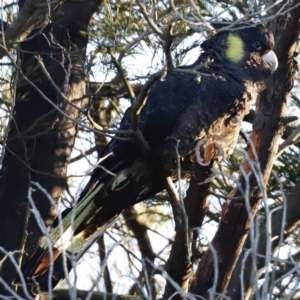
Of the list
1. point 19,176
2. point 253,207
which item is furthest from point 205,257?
point 19,176

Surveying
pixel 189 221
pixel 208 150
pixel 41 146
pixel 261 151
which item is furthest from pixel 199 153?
pixel 41 146

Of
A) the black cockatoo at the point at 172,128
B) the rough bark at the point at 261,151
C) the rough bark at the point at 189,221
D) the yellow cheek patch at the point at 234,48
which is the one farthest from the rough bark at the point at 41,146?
the rough bark at the point at 189,221

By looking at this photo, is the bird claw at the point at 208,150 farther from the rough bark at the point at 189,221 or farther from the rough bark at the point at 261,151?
the rough bark at the point at 261,151

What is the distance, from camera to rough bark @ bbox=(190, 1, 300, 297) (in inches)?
141

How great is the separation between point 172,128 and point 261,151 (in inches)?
22.4

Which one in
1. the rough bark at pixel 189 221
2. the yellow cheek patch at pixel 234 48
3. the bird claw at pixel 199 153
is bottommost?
the rough bark at pixel 189 221

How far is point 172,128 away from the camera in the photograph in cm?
342

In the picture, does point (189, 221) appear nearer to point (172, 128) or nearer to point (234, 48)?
point (172, 128)

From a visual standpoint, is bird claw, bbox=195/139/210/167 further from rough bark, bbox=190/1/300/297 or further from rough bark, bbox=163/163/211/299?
rough bark, bbox=190/1/300/297

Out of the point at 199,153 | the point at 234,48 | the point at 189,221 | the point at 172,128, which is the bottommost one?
the point at 189,221

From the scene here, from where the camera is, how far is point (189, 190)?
2.92 m

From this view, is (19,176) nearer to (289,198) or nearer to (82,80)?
(82,80)

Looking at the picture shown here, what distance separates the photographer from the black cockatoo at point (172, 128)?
3.40 m

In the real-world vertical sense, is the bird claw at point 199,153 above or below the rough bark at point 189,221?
above
